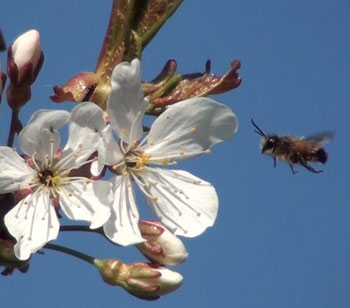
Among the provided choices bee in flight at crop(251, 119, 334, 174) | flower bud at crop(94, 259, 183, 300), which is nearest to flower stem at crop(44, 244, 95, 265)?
flower bud at crop(94, 259, 183, 300)

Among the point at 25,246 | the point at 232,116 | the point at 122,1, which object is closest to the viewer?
the point at 25,246

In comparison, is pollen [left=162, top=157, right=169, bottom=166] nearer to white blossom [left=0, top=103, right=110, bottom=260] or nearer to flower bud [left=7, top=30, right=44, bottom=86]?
white blossom [left=0, top=103, right=110, bottom=260]

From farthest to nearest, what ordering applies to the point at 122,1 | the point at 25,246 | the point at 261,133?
the point at 261,133 → the point at 122,1 → the point at 25,246

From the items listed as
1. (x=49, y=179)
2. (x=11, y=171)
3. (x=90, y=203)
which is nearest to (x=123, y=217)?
(x=90, y=203)

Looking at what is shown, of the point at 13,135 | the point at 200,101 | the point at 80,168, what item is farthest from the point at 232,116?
the point at 13,135

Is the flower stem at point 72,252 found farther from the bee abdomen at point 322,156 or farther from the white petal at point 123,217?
the bee abdomen at point 322,156

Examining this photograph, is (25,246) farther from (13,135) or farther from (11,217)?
(13,135)

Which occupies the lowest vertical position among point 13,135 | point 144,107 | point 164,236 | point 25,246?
point 25,246
